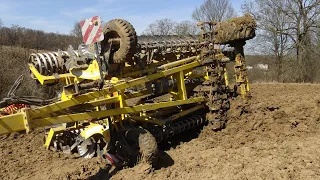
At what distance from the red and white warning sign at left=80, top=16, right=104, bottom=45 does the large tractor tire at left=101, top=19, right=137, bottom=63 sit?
0.70 meters

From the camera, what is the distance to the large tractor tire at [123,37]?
5.40 m

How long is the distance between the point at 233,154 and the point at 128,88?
2.51 m

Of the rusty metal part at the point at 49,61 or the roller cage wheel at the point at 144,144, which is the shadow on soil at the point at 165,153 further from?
the rusty metal part at the point at 49,61

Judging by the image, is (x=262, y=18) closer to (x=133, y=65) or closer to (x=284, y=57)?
(x=284, y=57)

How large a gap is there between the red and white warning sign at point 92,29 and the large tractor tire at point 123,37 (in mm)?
697

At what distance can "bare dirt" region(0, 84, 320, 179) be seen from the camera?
16.1 ft

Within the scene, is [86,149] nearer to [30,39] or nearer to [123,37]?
[123,37]

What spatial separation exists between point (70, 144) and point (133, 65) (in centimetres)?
218

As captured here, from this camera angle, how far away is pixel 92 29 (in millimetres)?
4805

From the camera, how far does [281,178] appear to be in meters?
4.44

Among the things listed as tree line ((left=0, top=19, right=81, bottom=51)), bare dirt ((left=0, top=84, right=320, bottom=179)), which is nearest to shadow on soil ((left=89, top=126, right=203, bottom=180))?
bare dirt ((left=0, top=84, right=320, bottom=179))

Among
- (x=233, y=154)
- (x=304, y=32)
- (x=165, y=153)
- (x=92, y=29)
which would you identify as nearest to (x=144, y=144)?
(x=165, y=153)

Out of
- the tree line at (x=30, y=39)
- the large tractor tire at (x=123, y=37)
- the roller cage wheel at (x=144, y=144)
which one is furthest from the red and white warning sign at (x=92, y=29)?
the tree line at (x=30, y=39)

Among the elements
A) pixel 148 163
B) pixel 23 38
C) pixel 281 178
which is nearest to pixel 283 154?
pixel 281 178
